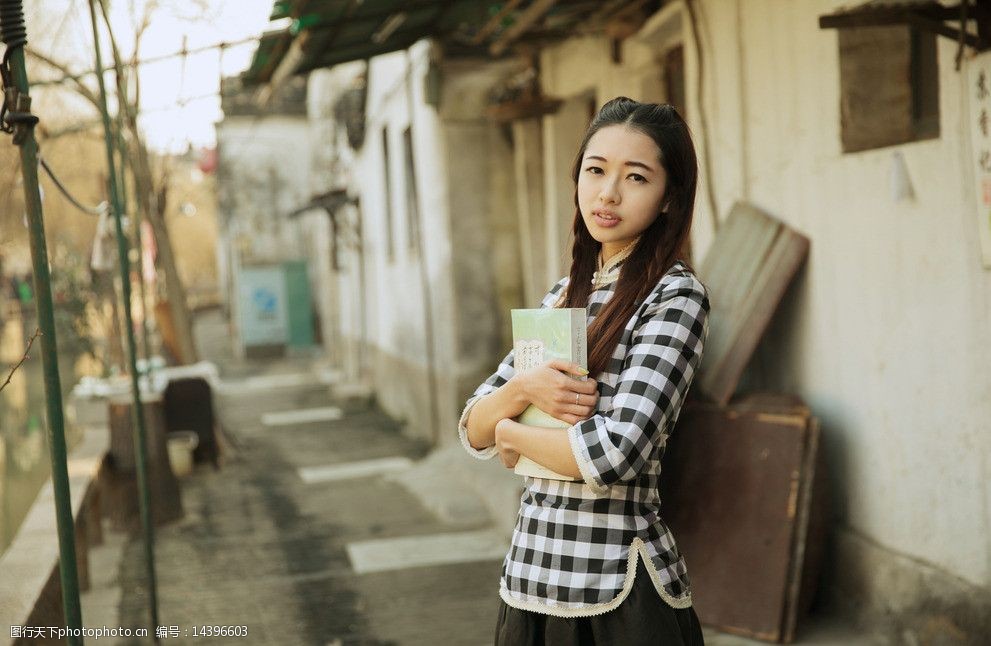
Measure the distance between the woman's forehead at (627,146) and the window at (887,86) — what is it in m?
2.51

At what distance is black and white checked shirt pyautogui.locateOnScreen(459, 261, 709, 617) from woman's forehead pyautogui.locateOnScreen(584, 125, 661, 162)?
0.22 meters

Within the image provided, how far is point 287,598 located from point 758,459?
9.38 feet

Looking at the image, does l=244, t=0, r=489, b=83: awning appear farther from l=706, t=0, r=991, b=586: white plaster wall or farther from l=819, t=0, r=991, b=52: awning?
l=819, t=0, r=991, b=52: awning

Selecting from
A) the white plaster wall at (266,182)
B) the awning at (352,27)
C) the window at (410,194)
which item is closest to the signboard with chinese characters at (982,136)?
the awning at (352,27)

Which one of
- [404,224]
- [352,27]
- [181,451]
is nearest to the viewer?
[352,27]

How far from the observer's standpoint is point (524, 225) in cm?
979

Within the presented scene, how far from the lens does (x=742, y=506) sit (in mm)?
4559

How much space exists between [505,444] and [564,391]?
0.62 ft

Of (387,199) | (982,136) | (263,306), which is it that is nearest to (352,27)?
(982,136)

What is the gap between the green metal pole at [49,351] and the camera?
285cm

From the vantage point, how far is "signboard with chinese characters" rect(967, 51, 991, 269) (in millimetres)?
3516

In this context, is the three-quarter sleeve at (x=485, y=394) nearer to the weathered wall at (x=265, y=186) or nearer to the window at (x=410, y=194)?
the window at (x=410, y=194)

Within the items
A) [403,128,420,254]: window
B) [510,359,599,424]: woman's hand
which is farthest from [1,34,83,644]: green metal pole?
[403,128,420,254]: window

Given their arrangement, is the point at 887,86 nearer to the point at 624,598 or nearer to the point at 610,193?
the point at 610,193
